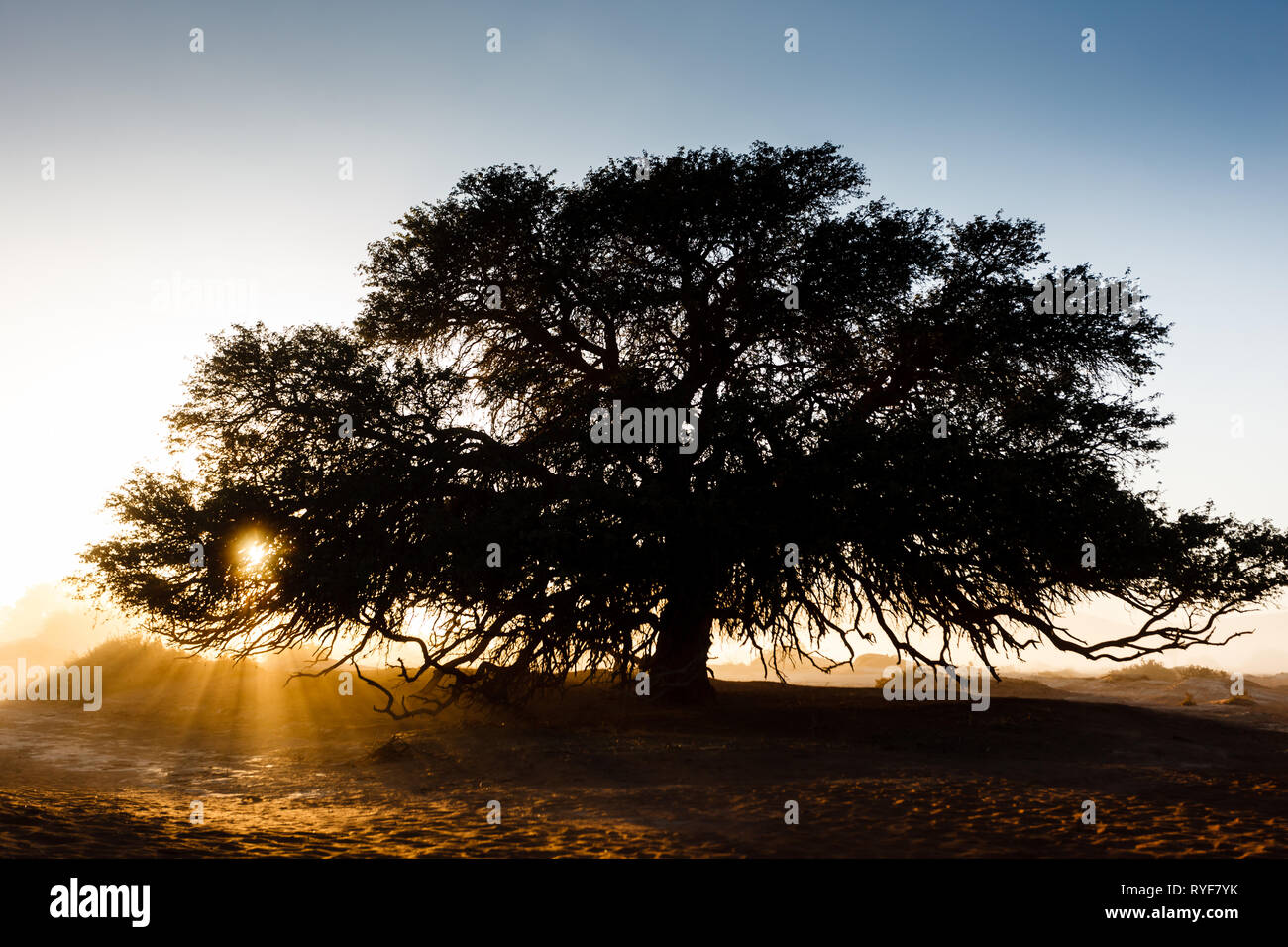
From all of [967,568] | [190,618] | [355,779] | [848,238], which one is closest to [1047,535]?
[967,568]

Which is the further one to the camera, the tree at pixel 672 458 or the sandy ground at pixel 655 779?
the tree at pixel 672 458

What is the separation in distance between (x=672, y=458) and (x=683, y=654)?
504cm

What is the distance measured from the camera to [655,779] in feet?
39.2

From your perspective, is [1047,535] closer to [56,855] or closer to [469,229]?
[469,229]

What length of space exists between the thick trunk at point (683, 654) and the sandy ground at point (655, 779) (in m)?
0.77

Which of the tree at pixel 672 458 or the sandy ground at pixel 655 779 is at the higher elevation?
the tree at pixel 672 458

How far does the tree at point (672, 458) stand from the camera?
16031mm

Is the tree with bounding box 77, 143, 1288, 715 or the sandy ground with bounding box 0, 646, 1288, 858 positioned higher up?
the tree with bounding box 77, 143, 1288, 715

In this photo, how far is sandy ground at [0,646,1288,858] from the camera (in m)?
→ 8.02

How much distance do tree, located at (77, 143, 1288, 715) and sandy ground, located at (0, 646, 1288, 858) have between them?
1716 millimetres

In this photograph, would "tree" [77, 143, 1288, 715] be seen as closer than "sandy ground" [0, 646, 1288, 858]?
No

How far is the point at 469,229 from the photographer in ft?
63.7

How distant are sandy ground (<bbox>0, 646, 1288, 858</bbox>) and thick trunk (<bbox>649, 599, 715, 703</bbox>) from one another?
77 cm
